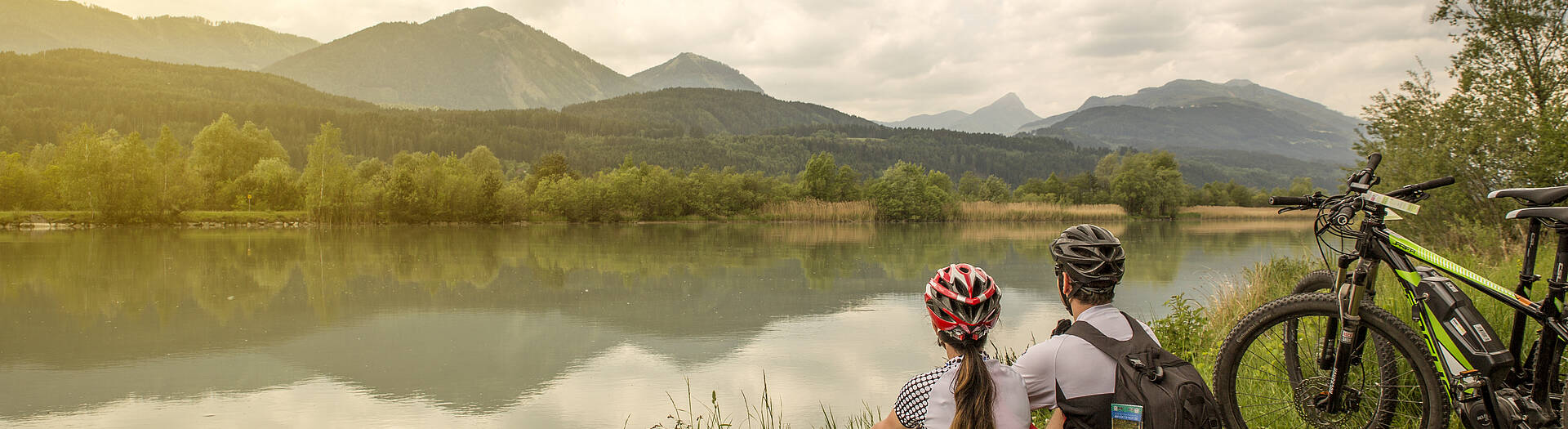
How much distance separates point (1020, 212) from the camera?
51.6 meters

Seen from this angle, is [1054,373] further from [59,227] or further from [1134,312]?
[59,227]

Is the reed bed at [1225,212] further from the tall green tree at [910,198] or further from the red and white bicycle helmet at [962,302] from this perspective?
the red and white bicycle helmet at [962,302]

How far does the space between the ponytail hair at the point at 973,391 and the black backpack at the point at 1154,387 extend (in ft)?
1.35

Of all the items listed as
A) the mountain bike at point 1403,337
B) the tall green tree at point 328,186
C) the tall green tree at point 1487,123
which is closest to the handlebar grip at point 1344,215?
the mountain bike at point 1403,337

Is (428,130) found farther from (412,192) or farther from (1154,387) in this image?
(1154,387)

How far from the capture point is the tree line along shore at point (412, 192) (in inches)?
1633

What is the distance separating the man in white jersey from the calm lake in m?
4.41

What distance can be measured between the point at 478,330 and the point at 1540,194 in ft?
35.9

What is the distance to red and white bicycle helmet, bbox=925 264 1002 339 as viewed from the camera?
81.7 inches

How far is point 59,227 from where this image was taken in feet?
127

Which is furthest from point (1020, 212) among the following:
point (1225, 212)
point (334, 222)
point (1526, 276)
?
point (1526, 276)

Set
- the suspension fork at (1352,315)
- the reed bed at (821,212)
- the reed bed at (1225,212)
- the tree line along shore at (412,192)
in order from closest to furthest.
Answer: the suspension fork at (1352,315) < the tree line along shore at (412,192) < the reed bed at (821,212) < the reed bed at (1225,212)

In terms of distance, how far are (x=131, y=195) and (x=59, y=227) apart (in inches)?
122

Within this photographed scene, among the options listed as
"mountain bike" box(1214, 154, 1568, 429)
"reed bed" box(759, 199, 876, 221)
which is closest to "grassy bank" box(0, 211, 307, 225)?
"reed bed" box(759, 199, 876, 221)
